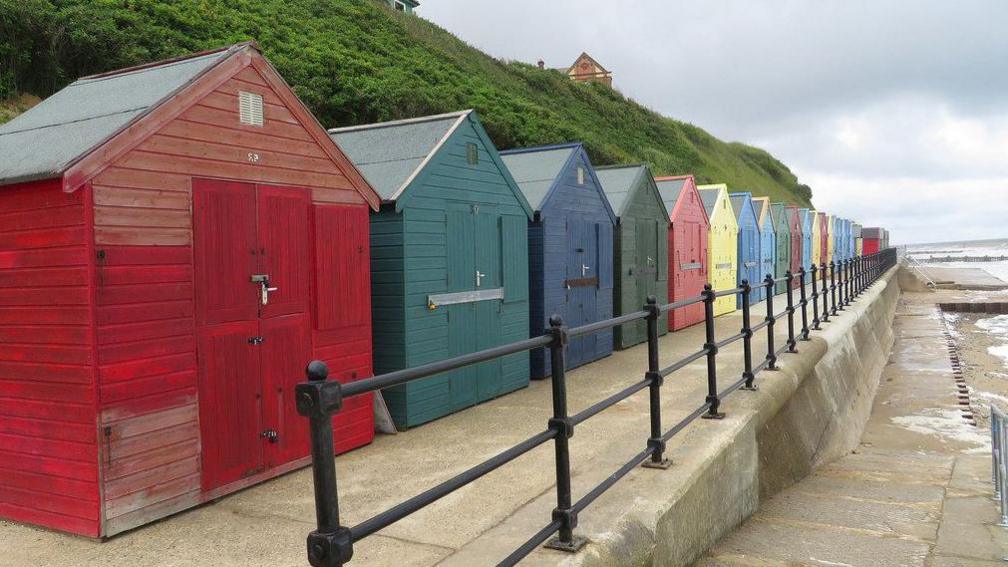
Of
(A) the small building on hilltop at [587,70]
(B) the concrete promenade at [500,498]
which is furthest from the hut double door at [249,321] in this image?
(A) the small building on hilltop at [587,70]

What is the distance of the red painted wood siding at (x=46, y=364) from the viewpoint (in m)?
4.06

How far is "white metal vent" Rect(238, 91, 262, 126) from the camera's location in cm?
497

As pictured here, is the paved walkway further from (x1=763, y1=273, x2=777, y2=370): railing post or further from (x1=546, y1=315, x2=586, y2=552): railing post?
(x1=546, y1=315, x2=586, y2=552): railing post

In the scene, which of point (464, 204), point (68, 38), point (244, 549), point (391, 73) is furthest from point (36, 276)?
point (391, 73)

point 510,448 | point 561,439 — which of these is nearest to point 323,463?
point 561,439

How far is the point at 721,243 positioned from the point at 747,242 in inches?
100

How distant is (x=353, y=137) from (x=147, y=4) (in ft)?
42.2

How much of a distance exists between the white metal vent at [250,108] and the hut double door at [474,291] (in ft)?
8.26

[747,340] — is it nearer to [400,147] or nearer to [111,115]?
[400,147]

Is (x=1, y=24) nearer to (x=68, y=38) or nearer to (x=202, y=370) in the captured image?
(x=68, y=38)

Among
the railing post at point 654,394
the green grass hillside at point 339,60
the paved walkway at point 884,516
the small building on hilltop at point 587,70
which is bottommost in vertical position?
the paved walkway at point 884,516

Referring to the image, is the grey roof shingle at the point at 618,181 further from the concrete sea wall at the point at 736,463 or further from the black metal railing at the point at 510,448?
the black metal railing at the point at 510,448

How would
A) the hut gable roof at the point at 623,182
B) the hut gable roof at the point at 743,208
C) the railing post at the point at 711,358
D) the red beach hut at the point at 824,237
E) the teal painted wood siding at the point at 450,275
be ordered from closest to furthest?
the railing post at the point at 711,358 < the teal painted wood siding at the point at 450,275 < the hut gable roof at the point at 623,182 < the hut gable roof at the point at 743,208 < the red beach hut at the point at 824,237

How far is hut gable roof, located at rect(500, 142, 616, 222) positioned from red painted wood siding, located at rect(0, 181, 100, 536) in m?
5.58
